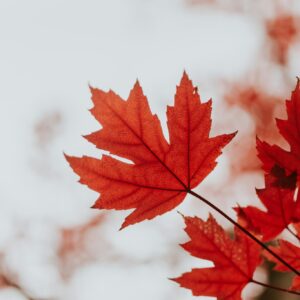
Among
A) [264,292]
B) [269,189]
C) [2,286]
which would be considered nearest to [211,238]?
[269,189]

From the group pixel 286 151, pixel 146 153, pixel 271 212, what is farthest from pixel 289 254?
pixel 146 153

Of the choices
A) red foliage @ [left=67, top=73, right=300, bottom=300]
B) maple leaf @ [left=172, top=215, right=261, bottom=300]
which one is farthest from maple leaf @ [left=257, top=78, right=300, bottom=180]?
maple leaf @ [left=172, top=215, right=261, bottom=300]

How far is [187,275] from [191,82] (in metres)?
0.44

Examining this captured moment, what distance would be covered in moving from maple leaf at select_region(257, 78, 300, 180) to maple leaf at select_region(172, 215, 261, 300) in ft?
0.63

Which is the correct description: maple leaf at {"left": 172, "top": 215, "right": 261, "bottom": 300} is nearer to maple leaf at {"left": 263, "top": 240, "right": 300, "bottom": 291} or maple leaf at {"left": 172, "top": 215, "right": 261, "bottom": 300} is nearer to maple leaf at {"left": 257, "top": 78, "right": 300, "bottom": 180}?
maple leaf at {"left": 263, "top": 240, "right": 300, "bottom": 291}

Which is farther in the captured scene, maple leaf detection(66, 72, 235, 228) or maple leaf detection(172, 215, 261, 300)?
maple leaf detection(172, 215, 261, 300)

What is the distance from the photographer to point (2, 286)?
16.7 ft

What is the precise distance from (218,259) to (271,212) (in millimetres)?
179

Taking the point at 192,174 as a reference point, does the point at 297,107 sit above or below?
above

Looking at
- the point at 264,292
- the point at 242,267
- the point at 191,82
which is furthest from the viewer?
the point at 264,292

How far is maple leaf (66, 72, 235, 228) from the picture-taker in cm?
85

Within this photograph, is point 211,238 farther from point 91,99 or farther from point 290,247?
point 91,99

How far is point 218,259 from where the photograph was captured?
1.02 meters

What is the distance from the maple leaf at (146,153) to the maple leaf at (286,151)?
8 cm
